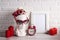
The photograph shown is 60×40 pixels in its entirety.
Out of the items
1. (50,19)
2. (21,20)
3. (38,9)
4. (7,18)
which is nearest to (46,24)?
(50,19)

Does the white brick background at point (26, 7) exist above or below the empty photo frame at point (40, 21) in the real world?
above

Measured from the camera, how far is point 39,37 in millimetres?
1715

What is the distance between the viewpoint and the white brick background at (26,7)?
76.3 inches

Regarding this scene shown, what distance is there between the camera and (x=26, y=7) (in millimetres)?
1940

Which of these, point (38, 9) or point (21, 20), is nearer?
point (21, 20)

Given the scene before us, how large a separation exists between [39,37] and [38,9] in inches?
16.0

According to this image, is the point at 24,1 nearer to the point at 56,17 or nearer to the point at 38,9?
the point at 38,9

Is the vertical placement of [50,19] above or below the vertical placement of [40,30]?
above

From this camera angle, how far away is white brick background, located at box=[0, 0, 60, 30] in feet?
6.36

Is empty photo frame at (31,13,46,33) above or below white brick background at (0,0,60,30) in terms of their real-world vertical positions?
below

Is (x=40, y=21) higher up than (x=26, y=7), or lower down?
lower down

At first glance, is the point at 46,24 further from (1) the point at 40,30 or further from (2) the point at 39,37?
(2) the point at 39,37

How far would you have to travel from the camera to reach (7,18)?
1.94m

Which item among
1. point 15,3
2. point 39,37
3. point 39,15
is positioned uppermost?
point 15,3
